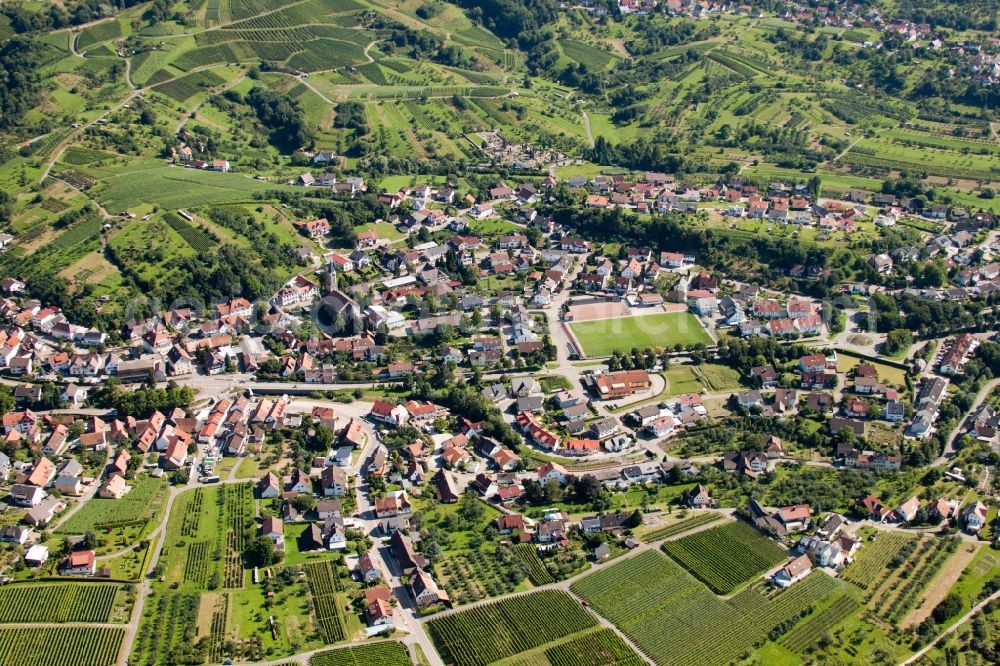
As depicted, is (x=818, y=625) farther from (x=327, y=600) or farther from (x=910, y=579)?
(x=327, y=600)

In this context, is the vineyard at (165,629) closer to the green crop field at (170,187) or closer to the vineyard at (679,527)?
the vineyard at (679,527)

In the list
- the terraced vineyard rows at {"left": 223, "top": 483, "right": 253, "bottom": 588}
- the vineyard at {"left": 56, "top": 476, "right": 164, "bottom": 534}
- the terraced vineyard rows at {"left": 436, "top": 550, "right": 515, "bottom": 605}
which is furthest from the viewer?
the vineyard at {"left": 56, "top": 476, "right": 164, "bottom": 534}

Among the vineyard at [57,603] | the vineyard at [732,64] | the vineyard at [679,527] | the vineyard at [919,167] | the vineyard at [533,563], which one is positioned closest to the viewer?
the vineyard at [57,603]

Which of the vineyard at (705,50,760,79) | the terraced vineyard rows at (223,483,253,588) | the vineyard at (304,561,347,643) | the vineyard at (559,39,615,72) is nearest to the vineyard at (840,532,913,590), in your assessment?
the vineyard at (304,561,347,643)

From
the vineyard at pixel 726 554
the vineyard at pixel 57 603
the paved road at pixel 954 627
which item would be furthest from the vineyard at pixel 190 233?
the paved road at pixel 954 627

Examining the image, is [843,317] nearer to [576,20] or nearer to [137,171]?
[137,171]

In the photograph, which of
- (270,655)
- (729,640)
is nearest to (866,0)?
(729,640)

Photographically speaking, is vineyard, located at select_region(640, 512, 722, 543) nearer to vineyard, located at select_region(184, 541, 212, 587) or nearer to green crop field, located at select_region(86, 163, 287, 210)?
vineyard, located at select_region(184, 541, 212, 587)
